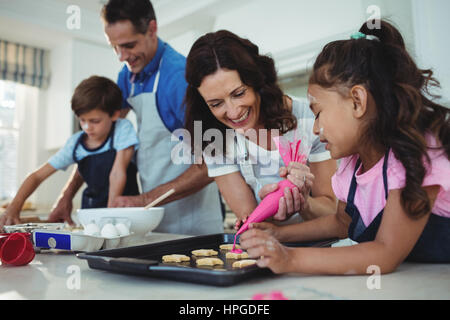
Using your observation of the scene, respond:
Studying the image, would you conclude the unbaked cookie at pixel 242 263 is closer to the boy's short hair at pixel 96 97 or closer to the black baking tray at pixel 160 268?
the black baking tray at pixel 160 268

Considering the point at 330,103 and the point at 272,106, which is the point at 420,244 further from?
the point at 272,106

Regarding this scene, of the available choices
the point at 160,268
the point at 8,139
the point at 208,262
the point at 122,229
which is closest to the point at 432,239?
the point at 208,262

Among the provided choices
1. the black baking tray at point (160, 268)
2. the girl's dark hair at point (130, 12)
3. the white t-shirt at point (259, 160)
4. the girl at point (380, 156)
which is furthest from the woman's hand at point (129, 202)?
the girl at point (380, 156)

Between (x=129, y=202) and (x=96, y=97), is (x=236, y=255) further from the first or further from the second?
(x=96, y=97)

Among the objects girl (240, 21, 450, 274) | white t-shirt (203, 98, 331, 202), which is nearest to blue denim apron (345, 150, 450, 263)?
girl (240, 21, 450, 274)

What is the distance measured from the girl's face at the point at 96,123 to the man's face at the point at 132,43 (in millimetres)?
246

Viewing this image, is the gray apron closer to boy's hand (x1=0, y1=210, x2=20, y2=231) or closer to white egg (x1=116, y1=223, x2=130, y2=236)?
boy's hand (x1=0, y1=210, x2=20, y2=231)

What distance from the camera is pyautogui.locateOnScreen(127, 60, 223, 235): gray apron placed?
181 centimetres

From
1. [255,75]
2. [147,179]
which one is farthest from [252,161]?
[147,179]

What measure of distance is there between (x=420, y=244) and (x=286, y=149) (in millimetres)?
476

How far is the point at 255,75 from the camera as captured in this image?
3.87 ft

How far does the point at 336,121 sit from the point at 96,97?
1274mm

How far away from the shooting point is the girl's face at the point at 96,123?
1.80 metres

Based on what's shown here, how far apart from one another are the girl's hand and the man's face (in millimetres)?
1216
